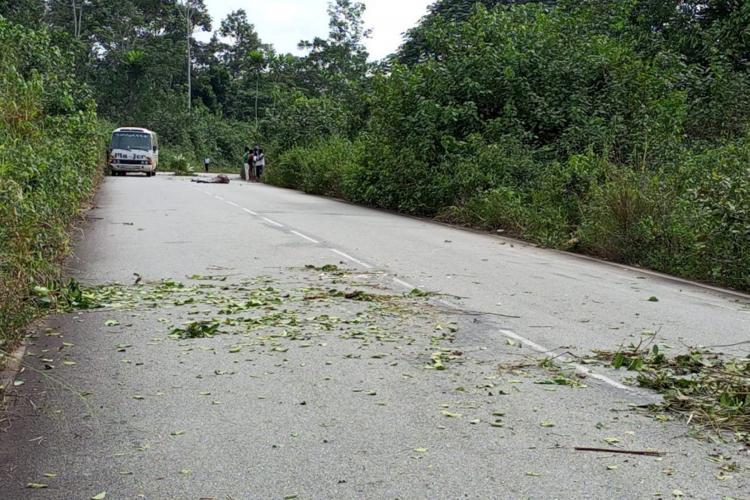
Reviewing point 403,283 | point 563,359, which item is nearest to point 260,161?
point 403,283

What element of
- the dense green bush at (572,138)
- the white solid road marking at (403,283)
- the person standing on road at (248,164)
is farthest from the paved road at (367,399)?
the person standing on road at (248,164)

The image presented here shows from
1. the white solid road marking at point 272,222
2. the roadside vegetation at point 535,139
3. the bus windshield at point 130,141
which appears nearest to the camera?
the roadside vegetation at point 535,139

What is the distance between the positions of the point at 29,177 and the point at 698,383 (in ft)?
22.9

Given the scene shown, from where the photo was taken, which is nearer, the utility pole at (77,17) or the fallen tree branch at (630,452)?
the fallen tree branch at (630,452)

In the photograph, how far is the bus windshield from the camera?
4912 cm

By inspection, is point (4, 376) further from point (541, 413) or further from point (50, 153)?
point (50, 153)

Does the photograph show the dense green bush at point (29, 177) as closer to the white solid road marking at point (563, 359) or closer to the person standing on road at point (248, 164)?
the white solid road marking at point (563, 359)

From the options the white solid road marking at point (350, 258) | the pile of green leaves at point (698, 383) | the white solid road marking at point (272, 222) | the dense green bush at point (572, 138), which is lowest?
the white solid road marking at point (272, 222)

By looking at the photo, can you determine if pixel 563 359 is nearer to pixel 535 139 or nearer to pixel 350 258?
pixel 350 258

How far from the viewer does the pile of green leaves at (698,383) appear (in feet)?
17.7

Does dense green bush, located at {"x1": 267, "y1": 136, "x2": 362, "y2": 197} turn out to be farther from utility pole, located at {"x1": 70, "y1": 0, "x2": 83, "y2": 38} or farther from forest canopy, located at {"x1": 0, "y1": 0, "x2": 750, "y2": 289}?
utility pole, located at {"x1": 70, "y1": 0, "x2": 83, "y2": 38}

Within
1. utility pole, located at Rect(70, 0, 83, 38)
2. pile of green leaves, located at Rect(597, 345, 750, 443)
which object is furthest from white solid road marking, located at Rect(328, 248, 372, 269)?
utility pole, located at Rect(70, 0, 83, 38)

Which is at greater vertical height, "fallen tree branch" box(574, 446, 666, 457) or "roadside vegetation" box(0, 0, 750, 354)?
"roadside vegetation" box(0, 0, 750, 354)

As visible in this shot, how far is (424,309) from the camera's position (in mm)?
8953
